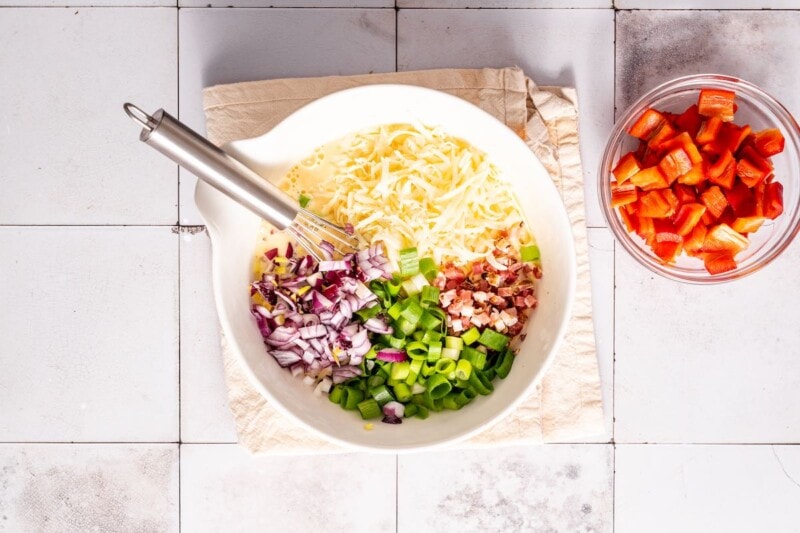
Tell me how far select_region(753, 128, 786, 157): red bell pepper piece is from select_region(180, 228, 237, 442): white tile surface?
1.08 metres

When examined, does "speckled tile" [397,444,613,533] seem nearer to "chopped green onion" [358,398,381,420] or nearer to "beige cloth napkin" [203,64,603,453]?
"beige cloth napkin" [203,64,603,453]

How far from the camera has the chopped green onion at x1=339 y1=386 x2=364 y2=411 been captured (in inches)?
48.9

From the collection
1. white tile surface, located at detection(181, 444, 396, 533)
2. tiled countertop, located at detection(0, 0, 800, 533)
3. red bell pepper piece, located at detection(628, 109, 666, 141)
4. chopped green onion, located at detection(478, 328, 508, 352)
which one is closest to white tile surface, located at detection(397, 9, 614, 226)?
tiled countertop, located at detection(0, 0, 800, 533)

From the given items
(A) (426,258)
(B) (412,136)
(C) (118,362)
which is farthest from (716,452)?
(C) (118,362)

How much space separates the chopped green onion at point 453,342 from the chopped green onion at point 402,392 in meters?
0.11

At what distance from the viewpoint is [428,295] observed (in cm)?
122

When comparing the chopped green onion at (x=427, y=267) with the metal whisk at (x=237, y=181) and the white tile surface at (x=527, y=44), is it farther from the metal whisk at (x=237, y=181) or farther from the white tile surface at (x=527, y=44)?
the white tile surface at (x=527, y=44)

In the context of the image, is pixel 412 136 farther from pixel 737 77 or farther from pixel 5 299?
pixel 5 299

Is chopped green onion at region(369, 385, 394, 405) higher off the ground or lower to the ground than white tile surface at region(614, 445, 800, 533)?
higher

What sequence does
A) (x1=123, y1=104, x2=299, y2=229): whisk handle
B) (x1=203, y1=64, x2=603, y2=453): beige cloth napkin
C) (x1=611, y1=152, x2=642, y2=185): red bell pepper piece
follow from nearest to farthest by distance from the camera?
(x1=123, y1=104, x2=299, y2=229): whisk handle < (x1=611, y1=152, x2=642, y2=185): red bell pepper piece < (x1=203, y1=64, x2=603, y2=453): beige cloth napkin

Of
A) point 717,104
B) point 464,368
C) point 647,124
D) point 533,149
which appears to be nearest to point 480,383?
point 464,368

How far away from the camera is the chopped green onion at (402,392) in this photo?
1.25 meters

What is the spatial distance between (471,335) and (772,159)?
2.31 feet

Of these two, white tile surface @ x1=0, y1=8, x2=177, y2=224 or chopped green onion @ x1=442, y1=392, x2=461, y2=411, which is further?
white tile surface @ x1=0, y1=8, x2=177, y2=224
